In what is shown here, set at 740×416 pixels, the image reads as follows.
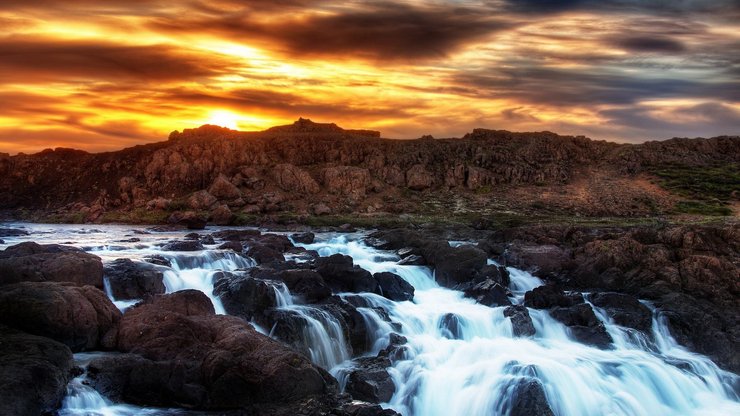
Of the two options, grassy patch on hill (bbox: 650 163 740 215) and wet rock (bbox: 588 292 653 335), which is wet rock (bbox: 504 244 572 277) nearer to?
wet rock (bbox: 588 292 653 335)

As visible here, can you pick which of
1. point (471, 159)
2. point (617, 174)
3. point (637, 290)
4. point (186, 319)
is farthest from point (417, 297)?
point (617, 174)

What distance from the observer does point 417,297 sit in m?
28.8

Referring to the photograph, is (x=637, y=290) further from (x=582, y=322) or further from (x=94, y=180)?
(x=94, y=180)

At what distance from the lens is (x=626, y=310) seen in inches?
1006

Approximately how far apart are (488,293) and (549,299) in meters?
2.85

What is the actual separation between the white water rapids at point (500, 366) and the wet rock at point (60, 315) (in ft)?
9.35

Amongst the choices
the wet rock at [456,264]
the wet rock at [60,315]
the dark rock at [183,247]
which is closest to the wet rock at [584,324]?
the wet rock at [456,264]

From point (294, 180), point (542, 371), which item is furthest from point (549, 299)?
point (294, 180)

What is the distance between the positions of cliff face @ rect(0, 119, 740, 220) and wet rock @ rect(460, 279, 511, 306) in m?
52.2

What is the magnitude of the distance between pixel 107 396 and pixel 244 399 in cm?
338

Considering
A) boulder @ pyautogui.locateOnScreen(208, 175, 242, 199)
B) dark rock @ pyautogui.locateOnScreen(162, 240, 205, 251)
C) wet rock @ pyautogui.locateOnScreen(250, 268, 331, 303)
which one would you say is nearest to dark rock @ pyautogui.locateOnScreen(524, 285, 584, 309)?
wet rock @ pyautogui.locateOnScreen(250, 268, 331, 303)

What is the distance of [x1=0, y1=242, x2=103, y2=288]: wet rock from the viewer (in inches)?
818

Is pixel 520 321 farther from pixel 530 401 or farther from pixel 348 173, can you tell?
pixel 348 173

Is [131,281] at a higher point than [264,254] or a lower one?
higher
